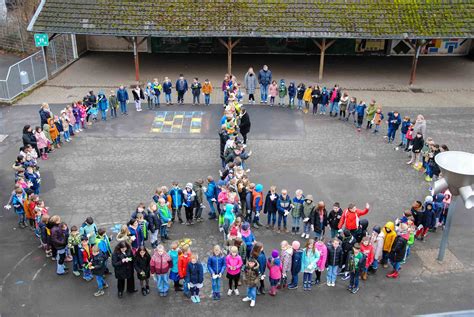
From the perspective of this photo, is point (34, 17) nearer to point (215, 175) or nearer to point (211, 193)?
point (215, 175)

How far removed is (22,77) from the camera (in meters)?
23.2

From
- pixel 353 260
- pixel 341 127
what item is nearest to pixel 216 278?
pixel 353 260

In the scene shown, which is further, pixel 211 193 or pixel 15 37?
pixel 15 37

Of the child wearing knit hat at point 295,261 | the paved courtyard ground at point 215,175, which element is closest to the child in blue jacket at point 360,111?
the paved courtyard ground at point 215,175

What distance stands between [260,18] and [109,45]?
1024cm

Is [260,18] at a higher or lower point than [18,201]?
higher

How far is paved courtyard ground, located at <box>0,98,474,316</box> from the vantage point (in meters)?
11.1

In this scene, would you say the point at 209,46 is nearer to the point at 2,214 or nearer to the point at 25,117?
the point at 25,117

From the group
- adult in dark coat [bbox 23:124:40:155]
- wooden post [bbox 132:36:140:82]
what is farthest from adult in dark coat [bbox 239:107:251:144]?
wooden post [bbox 132:36:140:82]

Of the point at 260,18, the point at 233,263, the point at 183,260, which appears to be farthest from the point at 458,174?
the point at 260,18

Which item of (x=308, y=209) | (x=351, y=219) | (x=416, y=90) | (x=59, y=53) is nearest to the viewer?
(x=351, y=219)

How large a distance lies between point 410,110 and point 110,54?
16406 mm

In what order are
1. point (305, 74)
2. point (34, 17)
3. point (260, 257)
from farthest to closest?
point (305, 74) < point (34, 17) < point (260, 257)

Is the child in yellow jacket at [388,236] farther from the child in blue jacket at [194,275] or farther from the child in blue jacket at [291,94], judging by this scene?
the child in blue jacket at [291,94]
